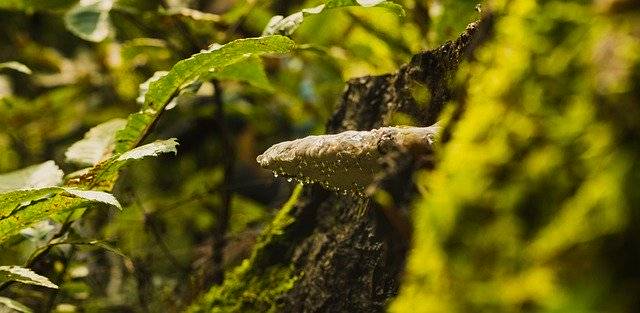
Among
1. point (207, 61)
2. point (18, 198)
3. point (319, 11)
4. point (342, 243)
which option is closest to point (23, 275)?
point (18, 198)

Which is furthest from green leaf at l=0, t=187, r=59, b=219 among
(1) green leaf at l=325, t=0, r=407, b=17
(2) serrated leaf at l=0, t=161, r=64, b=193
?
(1) green leaf at l=325, t=0, r=407, b=17

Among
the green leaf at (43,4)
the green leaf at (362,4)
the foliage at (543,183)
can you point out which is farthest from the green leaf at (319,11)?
the green leaf at (43,4)

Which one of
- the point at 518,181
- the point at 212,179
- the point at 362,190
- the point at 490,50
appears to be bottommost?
the point at 212,179

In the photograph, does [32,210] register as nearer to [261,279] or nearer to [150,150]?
[150,150]

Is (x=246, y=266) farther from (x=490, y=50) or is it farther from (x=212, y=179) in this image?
(x=212, y=179)

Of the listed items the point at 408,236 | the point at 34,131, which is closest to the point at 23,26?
the point at 34,131

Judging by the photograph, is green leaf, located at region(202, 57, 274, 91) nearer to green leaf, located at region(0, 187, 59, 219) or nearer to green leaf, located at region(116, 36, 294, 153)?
green leaf, located at region(116, 36, 294, 153)

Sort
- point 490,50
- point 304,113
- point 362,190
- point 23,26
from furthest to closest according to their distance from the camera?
1. point 23,26
2. point 304,113
3. point 362,190
4. point 490,50
